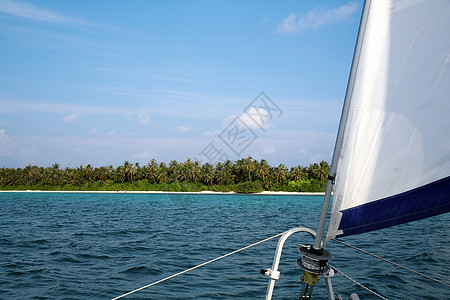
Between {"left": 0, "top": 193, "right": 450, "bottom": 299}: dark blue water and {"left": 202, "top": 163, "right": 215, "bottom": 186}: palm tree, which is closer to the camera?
{"left": 0, "top": 193, "right": 450, "bottom": 299}: dark blue water

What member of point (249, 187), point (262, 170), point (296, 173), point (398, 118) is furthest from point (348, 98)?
point (296, 173)

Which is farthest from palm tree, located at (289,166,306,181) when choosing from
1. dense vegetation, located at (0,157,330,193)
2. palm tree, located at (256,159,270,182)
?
palm tree, located at (256,159,270,182)

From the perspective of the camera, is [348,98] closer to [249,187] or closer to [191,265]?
[191,265]

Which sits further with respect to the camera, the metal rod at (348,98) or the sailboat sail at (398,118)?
the metal rod at (348,98)

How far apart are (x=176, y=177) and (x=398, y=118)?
101 meters

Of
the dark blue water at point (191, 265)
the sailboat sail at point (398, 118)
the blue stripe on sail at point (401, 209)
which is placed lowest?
the dark blue water at point (191, 265)

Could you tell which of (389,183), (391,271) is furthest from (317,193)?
(389,183)

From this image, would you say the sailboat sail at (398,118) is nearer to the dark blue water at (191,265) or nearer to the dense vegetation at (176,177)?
the dark blue water at (191,265)

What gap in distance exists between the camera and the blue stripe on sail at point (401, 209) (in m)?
2.66

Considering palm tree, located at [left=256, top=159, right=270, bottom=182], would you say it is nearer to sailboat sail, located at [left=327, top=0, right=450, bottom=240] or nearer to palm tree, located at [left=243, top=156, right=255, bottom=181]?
palm tree, located at [left=243, top=156, right=255, bottom=181]

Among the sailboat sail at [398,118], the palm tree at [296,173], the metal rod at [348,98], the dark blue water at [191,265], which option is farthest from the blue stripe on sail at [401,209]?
the palm tree at [296,173]

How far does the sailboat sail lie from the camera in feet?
8.39

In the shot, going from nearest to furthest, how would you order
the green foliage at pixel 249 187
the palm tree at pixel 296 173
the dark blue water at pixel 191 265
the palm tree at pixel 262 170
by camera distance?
the dark blue water at pixel 191 265 → the green foliage at pixel 249 187 → the palm tree at pixel 262 170 → the palm tree at pixel 296 173

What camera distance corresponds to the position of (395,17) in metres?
2.60
